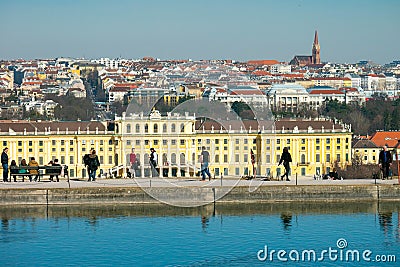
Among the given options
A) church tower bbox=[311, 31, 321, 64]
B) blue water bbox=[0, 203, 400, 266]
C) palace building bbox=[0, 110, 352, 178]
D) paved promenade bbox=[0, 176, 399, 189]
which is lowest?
blue water bbox=[0, 203, 400, 266]

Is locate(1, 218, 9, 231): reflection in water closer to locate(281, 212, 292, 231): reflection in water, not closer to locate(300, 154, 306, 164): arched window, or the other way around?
locate(281, 212, 292, 231): reflection in water

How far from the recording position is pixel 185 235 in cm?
1340

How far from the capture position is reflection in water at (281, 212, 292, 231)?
14000mm

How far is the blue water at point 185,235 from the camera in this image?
1215 centimetres

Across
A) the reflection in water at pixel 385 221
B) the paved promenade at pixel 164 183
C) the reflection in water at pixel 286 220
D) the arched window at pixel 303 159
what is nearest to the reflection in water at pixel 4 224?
the paved promenade at pixel 164 183

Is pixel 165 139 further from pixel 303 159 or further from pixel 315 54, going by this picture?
pixel 315 54

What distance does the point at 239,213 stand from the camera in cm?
1499

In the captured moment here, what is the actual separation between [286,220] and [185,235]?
5.55 ft

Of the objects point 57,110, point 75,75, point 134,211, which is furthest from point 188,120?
point 75,75

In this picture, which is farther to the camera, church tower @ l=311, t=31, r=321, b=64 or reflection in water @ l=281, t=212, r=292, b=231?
church tower @ l=311, t=31, r=321, b=64

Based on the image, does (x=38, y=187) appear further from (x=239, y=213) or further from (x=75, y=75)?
(x=75, y=75)

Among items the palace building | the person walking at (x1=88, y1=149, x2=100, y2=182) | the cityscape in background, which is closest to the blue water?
the person walking at (x1=88, y1=149, x2=100, y2=182)

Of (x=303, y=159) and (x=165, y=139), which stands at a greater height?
(x=165, y=139)

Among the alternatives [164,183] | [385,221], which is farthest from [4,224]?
[385,221]
